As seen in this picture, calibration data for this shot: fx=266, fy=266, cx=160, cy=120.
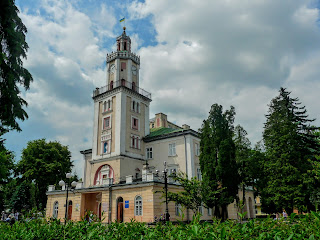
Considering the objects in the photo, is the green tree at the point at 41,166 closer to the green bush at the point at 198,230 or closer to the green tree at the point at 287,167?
the green tree at the point at 287,167

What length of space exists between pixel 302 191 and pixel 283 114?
30.5 ft

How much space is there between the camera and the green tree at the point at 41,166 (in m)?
41.4

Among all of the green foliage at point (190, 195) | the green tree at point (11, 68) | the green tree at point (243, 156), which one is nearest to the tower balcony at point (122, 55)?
the green tree at point (243, 156)

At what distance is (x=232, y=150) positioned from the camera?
25.5 meters

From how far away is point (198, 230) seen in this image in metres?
4.13

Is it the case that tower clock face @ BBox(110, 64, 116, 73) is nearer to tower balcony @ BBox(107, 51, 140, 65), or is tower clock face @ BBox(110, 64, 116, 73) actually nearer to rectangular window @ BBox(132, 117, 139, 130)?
tower balcony @ BBox(107, 51, 140, 65)

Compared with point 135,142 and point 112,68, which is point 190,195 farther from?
point 112,68

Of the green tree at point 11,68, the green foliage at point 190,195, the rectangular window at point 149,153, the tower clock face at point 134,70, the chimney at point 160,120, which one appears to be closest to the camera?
the green tree at point 11,68

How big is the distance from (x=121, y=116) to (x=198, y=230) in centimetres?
3165

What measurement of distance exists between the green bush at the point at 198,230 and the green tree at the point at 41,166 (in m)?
38.1

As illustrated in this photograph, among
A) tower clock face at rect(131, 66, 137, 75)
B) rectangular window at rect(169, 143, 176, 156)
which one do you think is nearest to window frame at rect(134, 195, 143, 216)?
rectangular window at rect(169, 143, 176, 156)

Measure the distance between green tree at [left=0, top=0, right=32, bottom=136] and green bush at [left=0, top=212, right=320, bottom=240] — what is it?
25.6ft

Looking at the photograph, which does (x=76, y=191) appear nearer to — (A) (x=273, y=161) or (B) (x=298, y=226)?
(A) (x=273, y=161)

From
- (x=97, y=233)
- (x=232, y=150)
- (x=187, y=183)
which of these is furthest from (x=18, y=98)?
(x=232, y=150)
